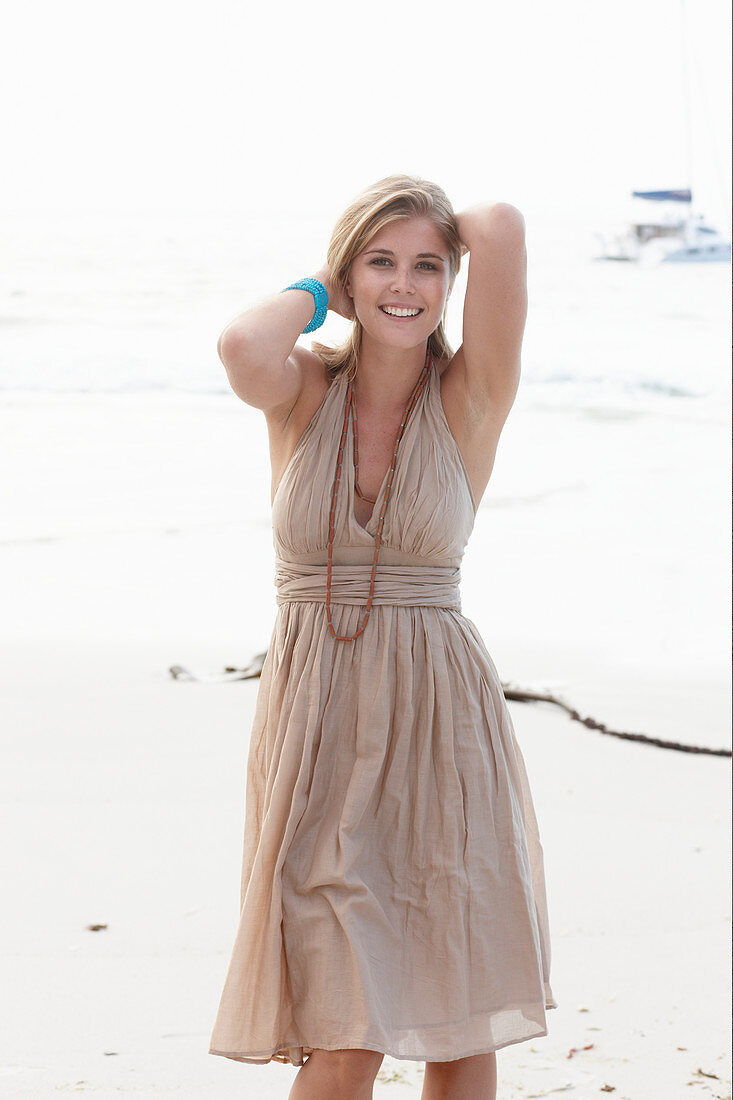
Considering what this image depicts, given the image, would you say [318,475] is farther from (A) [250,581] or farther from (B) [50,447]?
(B) [50,447]

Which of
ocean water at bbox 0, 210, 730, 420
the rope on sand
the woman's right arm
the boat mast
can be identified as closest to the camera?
the woman's right arm

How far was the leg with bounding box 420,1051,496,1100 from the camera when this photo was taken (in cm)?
198

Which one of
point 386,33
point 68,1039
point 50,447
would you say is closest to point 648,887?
point 68,1039

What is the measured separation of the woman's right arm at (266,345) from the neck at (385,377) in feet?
0.47

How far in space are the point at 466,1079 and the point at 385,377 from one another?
1.17m

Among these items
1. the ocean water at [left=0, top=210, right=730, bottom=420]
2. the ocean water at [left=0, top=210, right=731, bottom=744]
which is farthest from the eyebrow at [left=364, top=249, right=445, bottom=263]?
the ocean water at [left=0, top=210, right=730, bottom=420]

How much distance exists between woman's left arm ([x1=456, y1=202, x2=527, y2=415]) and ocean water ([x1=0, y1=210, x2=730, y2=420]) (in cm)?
1423

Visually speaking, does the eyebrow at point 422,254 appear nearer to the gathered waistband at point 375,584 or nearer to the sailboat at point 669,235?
the gathered waistband at point 375,584

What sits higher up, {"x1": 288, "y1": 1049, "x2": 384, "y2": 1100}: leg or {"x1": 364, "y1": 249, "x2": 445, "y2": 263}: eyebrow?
{"x1": 364, "y1": 249, "x2": 445, "y2": 263}: eyebrow

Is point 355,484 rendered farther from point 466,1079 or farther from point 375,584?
point 466,1079

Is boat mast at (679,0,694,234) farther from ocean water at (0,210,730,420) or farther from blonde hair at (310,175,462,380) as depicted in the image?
blonde hair at (310,175,462,380)

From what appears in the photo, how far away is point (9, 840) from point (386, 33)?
1457cm

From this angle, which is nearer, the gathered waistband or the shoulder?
the gathered waistband

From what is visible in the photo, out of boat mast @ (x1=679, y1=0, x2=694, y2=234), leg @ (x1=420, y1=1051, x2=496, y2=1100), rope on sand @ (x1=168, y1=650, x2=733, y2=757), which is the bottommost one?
leg @ (x1=420, y1=1051, x2=496, y2=1100)
